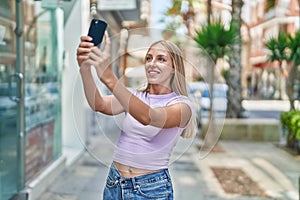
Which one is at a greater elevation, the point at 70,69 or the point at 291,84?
the point at 70,69

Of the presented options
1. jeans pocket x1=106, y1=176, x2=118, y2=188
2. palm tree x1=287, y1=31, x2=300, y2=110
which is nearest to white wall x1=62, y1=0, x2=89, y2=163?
palm tree x1=287, y1=31, x2=300, y2=110

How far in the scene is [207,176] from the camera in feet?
16.4

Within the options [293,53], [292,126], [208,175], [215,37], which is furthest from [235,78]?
[208,175]

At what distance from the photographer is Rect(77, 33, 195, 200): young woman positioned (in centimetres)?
140

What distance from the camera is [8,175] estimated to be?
3.44 metres

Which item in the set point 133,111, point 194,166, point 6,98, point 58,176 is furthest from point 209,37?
point 133,111

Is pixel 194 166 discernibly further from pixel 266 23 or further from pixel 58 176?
pixel 266 23

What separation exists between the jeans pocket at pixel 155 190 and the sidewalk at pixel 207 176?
4.93 feet

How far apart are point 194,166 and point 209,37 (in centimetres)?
206

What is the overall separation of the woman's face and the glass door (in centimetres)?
219

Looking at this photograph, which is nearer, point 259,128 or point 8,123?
point 8,123

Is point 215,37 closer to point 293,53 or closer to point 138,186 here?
point 293,53

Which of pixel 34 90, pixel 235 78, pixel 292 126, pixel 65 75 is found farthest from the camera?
pixel 235 78

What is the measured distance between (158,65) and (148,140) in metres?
0.28
